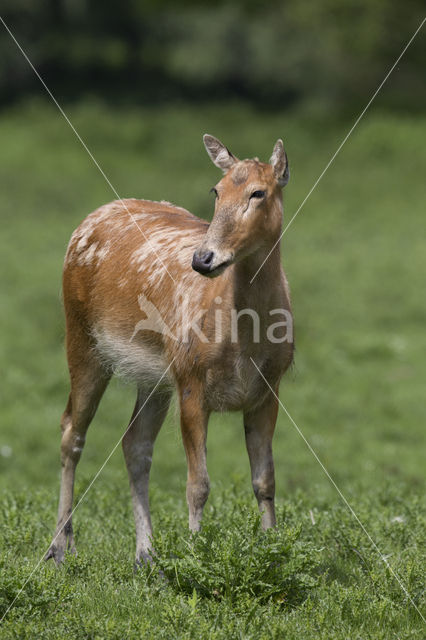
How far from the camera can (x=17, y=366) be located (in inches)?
570

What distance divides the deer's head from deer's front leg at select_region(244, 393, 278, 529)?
105 centimetres

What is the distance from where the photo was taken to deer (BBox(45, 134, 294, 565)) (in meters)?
5.54

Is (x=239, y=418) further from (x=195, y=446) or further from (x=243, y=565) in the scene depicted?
(x=243, y=565)

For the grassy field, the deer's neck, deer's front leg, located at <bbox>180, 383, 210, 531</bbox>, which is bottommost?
the grassy field

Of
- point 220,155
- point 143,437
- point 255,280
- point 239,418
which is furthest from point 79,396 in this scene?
point 239,418

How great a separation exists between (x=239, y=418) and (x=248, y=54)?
746 inches

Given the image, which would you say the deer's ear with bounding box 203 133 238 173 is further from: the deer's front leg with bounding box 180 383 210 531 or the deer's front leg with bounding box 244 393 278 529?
the deer's front leg with bounding box 244 393 278 529

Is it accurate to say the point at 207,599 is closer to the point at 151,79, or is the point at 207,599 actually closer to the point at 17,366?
the point at 17,366

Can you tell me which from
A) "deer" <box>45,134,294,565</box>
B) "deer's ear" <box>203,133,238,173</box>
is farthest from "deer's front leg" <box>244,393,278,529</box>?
"deer's ear" <box>203,133,238,173</box>

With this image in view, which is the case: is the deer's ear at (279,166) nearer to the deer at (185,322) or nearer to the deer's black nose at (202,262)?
the deer at (185,322)

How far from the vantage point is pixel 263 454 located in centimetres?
600

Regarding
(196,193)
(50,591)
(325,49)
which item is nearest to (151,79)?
(325,49)

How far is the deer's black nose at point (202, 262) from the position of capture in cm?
511

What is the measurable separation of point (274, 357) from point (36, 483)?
596 centimetres
